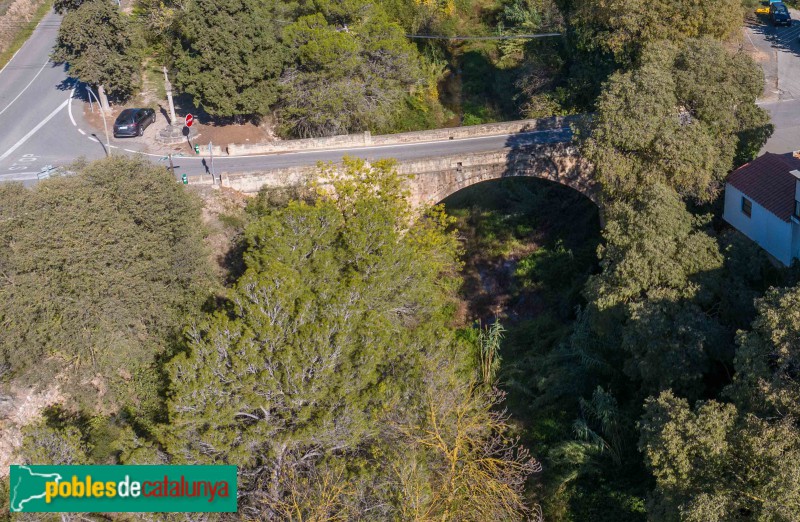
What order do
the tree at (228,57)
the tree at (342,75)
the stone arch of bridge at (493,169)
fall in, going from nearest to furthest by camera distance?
1. the stone arch of bridge at (493,169)
2. the tree at (228,57)
3. the tree at (342,75)

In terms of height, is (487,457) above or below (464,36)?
below

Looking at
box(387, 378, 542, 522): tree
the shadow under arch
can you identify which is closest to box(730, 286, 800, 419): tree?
box(387, 378, 542, 522): tree

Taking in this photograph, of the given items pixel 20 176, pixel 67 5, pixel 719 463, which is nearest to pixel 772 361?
pixel 719 463

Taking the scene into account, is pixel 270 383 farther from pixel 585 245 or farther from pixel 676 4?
pixel 676 4

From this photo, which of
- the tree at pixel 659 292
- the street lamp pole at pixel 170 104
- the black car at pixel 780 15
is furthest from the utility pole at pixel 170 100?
the black car at pixel 780 15

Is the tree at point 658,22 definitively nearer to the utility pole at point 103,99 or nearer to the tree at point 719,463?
the tree at point 719,463

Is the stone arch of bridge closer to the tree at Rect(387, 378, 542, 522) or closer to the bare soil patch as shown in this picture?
the bare soil patch

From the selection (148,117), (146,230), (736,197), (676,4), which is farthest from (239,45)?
(736,197)
